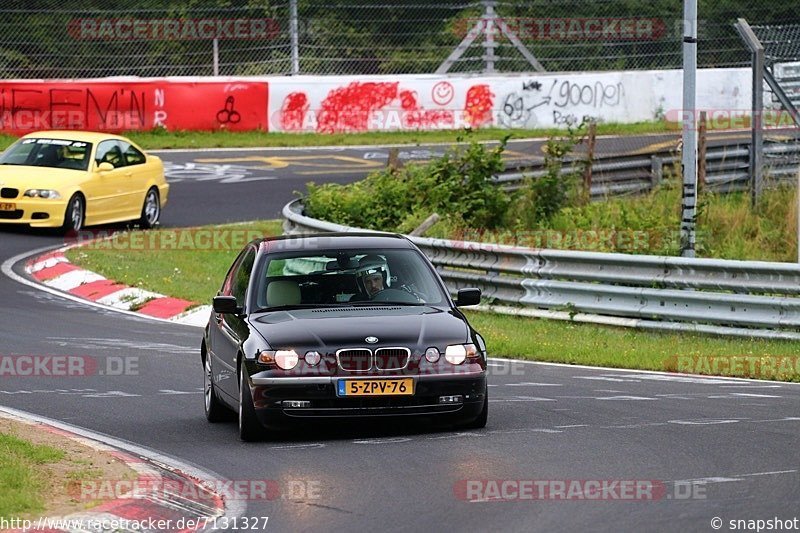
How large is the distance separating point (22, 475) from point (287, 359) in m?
2.12

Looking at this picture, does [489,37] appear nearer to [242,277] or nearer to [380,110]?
[380,110]

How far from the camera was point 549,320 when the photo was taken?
1642cm

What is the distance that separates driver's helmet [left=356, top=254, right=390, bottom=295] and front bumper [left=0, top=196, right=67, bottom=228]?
12501mm

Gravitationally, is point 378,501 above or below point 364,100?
below

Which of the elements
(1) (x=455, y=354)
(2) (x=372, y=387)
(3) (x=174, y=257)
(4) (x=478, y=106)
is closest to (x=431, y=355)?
(1) (x=455, y=354)

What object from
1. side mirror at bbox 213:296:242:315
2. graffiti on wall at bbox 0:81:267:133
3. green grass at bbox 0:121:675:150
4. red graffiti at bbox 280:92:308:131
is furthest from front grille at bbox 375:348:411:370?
red graffiti at bbox 280:92:308:131

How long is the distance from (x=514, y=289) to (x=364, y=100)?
781 inches

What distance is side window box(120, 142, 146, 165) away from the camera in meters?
24.5

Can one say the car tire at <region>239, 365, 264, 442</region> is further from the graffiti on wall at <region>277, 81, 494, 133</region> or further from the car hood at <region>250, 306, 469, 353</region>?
the graffiti on wall at <region>277, 81, 494, 133</region>

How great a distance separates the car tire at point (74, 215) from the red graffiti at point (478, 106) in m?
15.0

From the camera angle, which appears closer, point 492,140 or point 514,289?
point 514,289

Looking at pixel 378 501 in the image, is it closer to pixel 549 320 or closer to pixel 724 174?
pixel 549 320

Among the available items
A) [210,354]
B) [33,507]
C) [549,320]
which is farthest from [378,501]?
[549,320]

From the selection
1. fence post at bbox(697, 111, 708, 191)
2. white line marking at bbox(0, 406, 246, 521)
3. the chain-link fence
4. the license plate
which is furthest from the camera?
the chain-link fence
